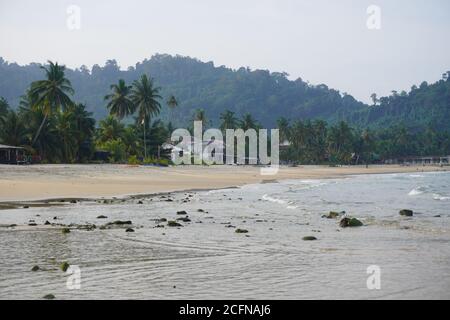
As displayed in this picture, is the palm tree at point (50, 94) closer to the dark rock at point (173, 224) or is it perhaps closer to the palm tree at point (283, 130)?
the dark rock at point (173, 224)

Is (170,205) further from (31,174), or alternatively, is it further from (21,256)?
(31,174)

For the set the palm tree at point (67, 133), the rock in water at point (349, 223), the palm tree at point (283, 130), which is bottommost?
the rock in water at point (349, 223)

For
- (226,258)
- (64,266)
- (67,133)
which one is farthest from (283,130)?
(64,266)

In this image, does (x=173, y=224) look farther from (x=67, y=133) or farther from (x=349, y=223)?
(x=67, y=133)

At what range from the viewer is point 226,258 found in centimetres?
1194

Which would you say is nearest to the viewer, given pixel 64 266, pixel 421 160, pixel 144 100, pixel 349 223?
pixel 64 266

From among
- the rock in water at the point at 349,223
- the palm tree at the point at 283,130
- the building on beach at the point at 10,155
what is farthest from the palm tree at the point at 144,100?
the palm tree at the point at 283,130

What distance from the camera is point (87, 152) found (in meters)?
68.5

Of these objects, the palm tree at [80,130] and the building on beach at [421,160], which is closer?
the palm tree at [80,130]

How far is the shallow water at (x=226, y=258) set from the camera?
28.9 feet

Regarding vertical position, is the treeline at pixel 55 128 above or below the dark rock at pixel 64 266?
above

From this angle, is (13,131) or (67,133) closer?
(13,131)

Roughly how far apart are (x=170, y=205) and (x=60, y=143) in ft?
137
